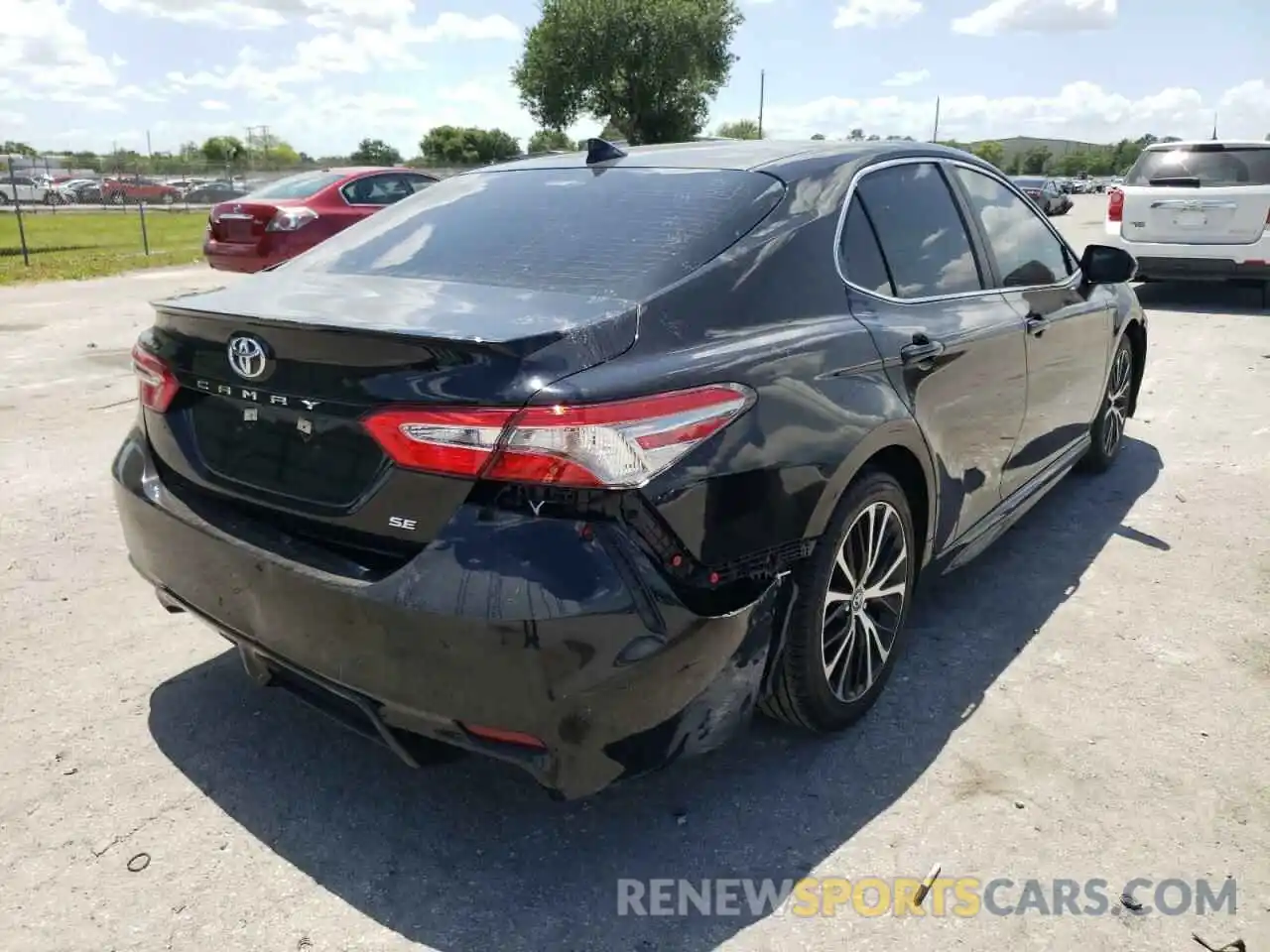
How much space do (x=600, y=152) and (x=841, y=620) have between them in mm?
1715

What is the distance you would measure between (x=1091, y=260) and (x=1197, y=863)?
9.38 ft

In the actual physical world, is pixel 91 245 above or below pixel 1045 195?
below

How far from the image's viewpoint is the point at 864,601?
2.89 meters

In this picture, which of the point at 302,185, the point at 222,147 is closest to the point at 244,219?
the point at 302,185

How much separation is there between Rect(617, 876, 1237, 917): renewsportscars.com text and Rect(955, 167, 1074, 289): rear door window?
2202mm

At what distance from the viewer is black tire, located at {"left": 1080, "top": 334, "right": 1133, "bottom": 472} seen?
5.09m

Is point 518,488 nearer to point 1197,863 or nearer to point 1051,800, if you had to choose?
point 1051,800

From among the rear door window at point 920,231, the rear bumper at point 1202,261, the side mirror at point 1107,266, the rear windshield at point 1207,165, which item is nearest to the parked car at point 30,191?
the rear windshield at point 1207,165

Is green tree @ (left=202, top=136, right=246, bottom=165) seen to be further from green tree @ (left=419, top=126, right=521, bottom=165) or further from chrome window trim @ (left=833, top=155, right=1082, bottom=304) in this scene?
chrome window trim @ (left=833, top=155, right=1082, bottom=304)

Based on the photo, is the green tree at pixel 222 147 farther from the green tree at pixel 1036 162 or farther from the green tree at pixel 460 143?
the green tree at pixel 1036 162

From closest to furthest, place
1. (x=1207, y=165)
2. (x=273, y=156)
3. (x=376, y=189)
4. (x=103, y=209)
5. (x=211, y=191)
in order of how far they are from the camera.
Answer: (x=1207, y=165) < (x=376, y=189) < (x=103, y=209) < (x=211, y=191) < (x=273, y=156)

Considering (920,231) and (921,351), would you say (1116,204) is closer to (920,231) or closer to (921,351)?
(920,231)

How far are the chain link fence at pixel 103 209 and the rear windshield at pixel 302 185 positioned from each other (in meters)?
3.47

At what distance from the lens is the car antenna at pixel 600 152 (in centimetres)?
331
